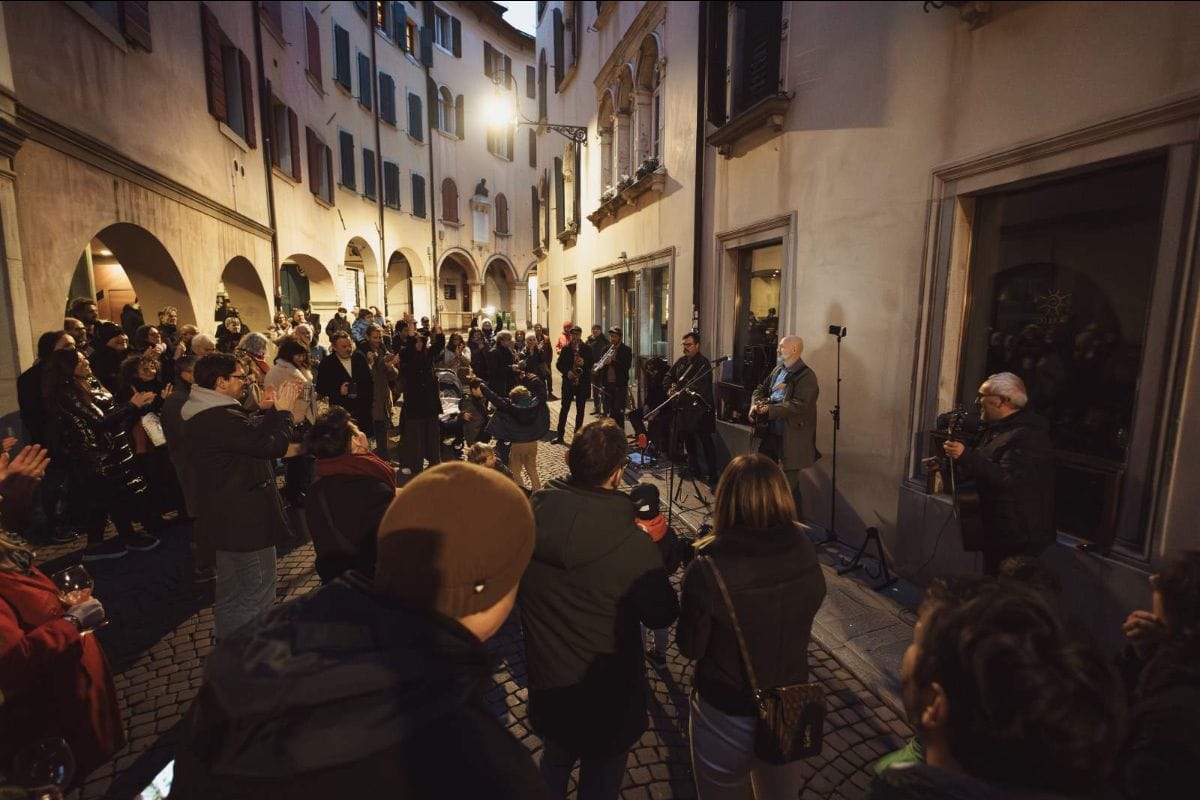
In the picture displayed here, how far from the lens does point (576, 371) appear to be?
9.64m

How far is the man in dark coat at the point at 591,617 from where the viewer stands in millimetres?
1933

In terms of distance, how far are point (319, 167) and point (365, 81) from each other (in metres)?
6.34

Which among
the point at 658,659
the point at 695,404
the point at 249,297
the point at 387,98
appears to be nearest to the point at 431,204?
the point at 387,98

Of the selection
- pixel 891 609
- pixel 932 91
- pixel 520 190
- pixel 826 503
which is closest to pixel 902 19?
pixel 932 91

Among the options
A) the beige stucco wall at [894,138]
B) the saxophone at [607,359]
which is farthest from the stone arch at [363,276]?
the beige stucco wall at [894,138]

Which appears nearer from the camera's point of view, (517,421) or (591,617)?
(591,617)

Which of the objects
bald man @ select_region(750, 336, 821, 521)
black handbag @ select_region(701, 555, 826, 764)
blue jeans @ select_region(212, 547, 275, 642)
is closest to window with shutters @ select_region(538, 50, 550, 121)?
bald man @ select_region(750, 336, 821, 521)

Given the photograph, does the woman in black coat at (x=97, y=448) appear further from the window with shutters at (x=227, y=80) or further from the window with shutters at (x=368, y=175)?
the window with shutters at (x=368, y=175)

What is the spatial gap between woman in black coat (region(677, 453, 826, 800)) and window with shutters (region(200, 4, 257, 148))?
39.2 feet

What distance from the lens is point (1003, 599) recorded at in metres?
0.97

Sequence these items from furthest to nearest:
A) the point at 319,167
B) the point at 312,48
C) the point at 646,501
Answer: the point at 319,167
the point at 312,48
the point at 646,501

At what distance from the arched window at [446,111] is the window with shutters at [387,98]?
404cm

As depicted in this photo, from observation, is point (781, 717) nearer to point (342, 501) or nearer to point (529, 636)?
point (529, 636)

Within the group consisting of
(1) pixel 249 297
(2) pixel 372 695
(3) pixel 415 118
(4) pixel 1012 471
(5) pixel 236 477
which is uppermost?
(3) pixel 415 118
